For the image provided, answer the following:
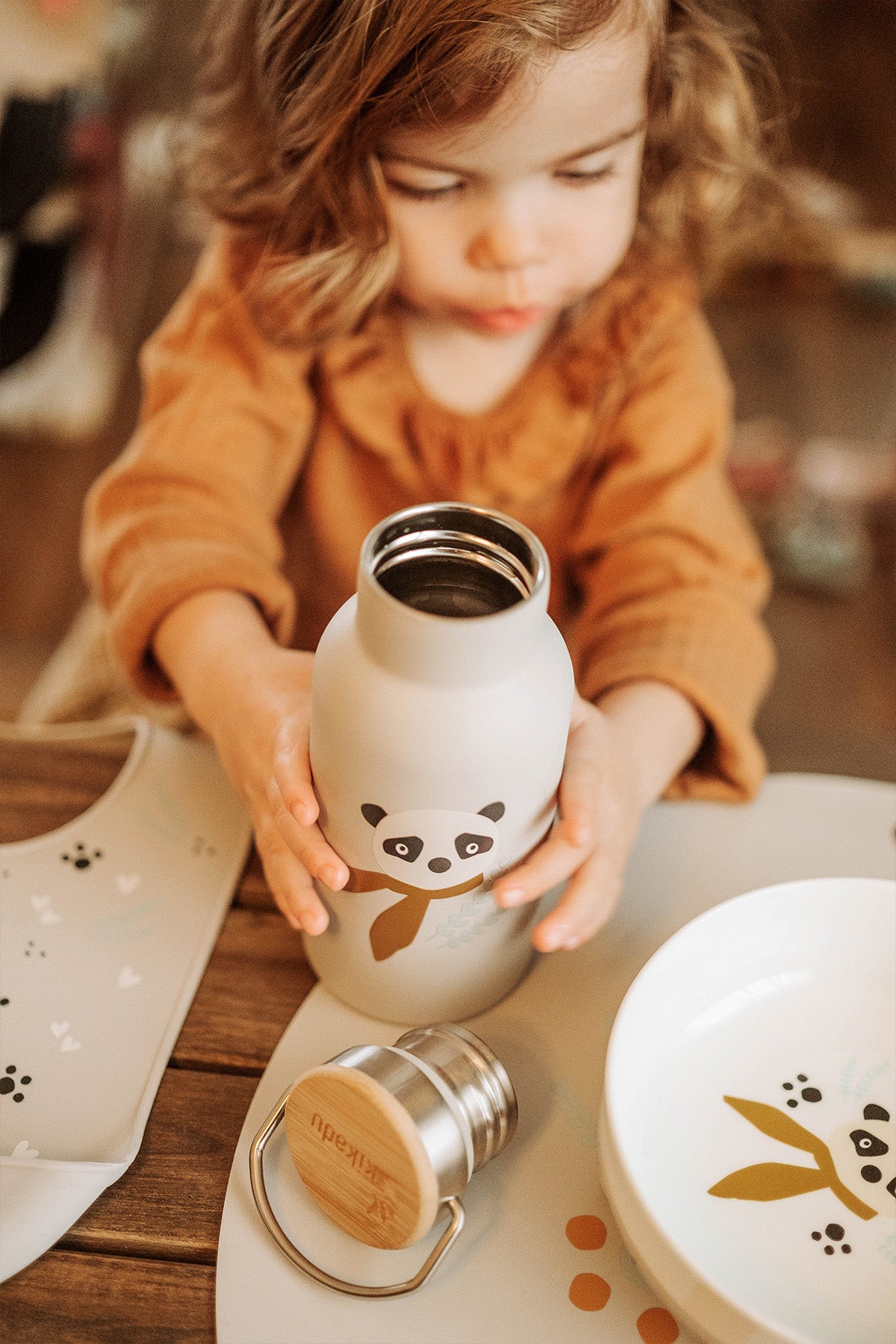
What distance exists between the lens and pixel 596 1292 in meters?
0.43

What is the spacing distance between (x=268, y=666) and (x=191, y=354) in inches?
11.8

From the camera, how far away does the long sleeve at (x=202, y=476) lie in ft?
2.18

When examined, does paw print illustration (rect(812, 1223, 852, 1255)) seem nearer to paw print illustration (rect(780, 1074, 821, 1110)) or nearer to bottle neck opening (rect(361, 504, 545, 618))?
paw print illustration (rect(780, 1074, 821, 1110))

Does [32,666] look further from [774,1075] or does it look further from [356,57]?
[774,1075]

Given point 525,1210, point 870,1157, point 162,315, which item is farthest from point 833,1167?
point 162,315

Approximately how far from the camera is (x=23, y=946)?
538 millimetres

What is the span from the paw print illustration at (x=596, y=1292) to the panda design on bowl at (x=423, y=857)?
0.13 meters

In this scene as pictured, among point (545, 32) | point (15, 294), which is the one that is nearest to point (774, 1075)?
point (545, 32)

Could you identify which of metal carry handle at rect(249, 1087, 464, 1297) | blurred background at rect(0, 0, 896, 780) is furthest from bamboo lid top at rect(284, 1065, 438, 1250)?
blurred background at rect(0, 0, 896, 780)

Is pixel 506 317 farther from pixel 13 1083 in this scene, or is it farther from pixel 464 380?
pixel 13 1083

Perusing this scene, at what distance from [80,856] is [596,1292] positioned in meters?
0.33

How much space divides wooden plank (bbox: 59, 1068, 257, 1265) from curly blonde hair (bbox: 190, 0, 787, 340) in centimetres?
46

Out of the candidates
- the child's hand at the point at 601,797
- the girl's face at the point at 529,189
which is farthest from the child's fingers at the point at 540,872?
the girl's face at the point at 529,189

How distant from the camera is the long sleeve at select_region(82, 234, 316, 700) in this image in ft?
2.18
